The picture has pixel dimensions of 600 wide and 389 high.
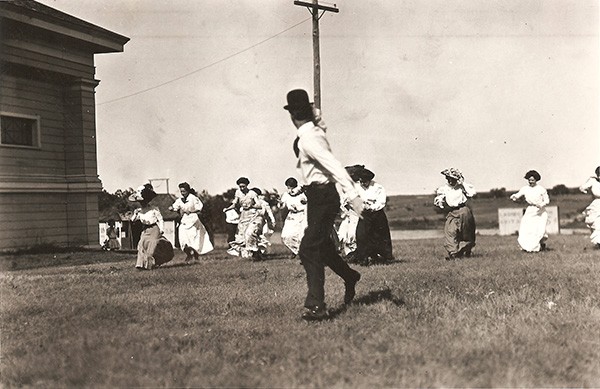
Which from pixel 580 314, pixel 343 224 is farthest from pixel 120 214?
pixel 580 314

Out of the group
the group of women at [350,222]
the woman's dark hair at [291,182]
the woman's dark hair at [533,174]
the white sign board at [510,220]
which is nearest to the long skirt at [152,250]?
the group of women at [350,222]

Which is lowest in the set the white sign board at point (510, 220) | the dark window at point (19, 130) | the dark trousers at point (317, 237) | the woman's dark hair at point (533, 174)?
the white sign board at point (510, 220)

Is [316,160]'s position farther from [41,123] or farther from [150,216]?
[41,123]

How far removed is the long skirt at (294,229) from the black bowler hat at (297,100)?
1003 centimetres

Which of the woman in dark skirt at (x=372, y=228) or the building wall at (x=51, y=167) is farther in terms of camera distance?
the building wall at (x=51, y=167)

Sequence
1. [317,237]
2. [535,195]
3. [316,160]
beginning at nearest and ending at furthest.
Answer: [316,160]
[317,237]
[535,195]

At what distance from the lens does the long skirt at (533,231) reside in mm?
16969

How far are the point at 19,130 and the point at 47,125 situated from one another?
3.10 ft

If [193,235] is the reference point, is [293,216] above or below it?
above

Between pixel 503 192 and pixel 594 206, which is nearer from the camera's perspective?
pixel 594 206

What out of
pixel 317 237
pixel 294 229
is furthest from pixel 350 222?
pixel 317 237

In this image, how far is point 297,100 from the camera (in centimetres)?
663

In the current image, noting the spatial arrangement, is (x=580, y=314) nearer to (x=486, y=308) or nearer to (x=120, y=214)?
(x=486, y=308)

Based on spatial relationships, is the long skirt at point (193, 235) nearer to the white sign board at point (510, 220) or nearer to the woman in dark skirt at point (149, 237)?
the woman in dark skirt at point (149, 237)
